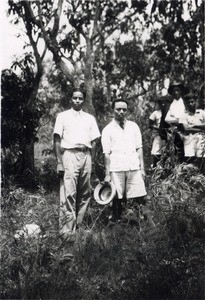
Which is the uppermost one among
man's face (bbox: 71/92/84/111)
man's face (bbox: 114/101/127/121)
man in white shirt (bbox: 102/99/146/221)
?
man's face (bbox: 71/92/84/111)

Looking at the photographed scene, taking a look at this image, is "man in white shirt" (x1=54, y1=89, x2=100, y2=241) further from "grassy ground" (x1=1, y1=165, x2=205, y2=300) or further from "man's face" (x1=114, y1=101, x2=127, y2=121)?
"grassy ground" (x1=1, y1=165, x2=205, y2=300)

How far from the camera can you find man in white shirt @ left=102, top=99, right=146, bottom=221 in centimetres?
474

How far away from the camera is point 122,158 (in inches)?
186

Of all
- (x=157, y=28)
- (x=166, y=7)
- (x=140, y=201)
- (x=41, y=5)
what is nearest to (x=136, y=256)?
(x=140, y=201)

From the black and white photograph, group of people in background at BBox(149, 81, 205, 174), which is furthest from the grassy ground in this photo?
group of people in background at BBox(149, 81, 205, 174)

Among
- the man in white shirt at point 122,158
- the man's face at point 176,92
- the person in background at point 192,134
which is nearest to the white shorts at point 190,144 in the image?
the person in background at point 192,134

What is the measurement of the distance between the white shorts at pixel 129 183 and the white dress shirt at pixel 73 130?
42 centimetres

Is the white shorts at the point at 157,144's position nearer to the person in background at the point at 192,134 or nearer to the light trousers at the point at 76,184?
the person in background at the point at 192,134

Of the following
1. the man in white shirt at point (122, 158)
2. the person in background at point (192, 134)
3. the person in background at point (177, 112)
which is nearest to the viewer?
the man in white shirt at point (122, 158)

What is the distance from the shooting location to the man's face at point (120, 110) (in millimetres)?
4676

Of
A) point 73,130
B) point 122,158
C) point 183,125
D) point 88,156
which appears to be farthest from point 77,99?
point 183,125

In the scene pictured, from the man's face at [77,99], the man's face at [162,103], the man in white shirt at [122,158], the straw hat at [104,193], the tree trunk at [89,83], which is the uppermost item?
the tree trunk at [89,83]

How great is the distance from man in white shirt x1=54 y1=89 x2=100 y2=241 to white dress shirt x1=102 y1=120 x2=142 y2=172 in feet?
0.63

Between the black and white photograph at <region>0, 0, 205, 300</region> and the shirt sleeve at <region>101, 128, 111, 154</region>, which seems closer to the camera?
the black and white photograph at <region>0, 0, 205, 300</region>
